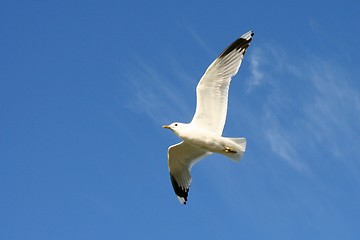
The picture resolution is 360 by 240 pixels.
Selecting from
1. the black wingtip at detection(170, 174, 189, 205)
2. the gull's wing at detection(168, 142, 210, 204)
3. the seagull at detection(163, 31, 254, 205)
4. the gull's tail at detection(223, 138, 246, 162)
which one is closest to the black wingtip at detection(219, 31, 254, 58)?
the seagull at detection(163, 31, 254, 205)

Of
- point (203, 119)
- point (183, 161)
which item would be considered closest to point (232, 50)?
point (203, 119)

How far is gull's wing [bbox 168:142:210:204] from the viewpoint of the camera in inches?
579

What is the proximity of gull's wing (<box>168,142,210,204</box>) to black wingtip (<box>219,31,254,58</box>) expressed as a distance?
2305 millimetres

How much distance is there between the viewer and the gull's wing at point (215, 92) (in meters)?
13.9

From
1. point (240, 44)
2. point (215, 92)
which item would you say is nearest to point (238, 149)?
point (215, 92)

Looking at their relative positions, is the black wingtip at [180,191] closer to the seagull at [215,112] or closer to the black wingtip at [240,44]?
the seagull at [215,112]

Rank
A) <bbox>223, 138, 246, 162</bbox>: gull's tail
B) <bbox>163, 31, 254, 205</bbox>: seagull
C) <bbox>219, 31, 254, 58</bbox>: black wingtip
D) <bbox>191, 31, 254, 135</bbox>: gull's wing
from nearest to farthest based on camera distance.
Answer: <bbox>223, 138, 246, 162</bbox>: gull's tail, <bbox>163, 31, 254, 205</bbox>: seagull, <bbox>191, 31, 254, 135</bbox>: gull's wing, <bbox>219, 31, 254, 58</bbox>: black wingtip

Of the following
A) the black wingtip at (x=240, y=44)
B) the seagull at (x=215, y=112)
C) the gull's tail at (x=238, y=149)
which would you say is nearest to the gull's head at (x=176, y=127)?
the seagull at (x=215, y=112)

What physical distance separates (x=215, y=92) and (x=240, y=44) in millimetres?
1338

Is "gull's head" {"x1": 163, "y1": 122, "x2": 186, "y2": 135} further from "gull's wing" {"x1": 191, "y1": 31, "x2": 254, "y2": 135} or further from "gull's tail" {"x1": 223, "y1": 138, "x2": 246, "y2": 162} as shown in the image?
"gull's tail" {"x1": 223, "y1": 138, "x2": 246, "y2": 162}

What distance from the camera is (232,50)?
14.2m

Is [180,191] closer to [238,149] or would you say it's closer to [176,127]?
[176,127]

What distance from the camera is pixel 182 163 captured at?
49.5 ft

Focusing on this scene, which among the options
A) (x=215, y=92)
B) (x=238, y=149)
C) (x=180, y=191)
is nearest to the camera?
(x=238, y=149)
